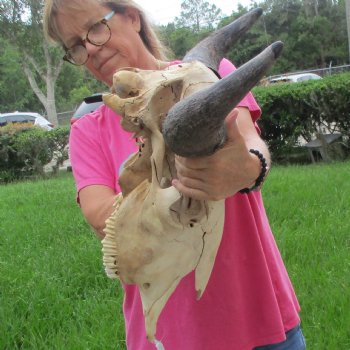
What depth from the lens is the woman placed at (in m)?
1.44

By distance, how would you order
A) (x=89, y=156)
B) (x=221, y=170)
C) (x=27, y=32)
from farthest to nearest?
(x=27, y=32) < (x=89, y=156) < (x=221, y=170)

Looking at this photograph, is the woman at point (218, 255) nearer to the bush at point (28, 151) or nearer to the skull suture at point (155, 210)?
the skull suture at point (155, 210)

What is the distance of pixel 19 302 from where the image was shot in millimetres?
3256

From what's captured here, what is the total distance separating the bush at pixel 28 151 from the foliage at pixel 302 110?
4.41 meters

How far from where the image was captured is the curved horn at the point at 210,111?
32.1 inches

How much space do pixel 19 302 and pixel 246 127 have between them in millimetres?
2474

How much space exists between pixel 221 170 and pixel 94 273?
2846mm

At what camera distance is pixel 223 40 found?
1.35m

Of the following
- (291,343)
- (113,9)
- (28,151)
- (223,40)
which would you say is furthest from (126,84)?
→ (28,151)

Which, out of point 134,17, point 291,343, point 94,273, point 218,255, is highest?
point 134,17

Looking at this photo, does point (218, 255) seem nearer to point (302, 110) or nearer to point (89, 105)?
point (89, 105)

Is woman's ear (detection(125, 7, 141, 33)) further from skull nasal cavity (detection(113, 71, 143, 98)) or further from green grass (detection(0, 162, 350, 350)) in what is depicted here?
green grass (detection(0, 162, 350, 350))

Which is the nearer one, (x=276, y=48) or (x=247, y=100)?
(x=276, y=48)

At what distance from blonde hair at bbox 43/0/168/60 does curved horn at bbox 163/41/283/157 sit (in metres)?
0.72
